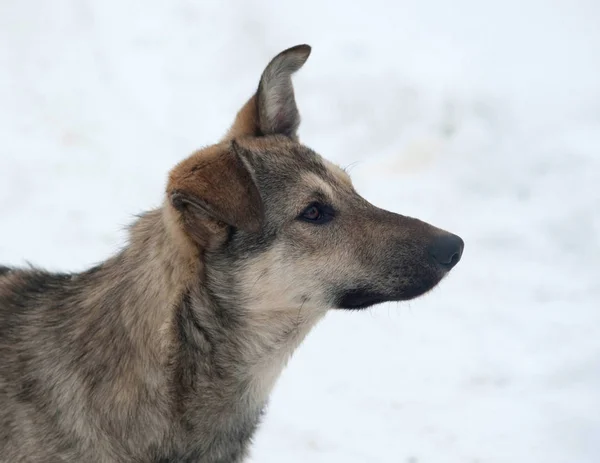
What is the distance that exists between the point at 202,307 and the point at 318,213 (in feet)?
2.32

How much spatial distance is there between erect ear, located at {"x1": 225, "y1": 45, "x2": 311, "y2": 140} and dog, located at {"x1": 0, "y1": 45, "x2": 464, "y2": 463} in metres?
0.23

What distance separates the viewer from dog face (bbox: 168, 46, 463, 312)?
3.11 metres

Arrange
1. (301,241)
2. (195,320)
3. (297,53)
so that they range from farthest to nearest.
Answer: (297,53) → (301,241) → (195,320)

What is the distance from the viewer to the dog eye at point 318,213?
3338 millimetres

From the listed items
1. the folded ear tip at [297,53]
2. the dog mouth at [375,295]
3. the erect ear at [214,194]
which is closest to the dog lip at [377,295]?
the dog mouth at [375,295]

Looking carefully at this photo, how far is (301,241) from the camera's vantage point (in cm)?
329

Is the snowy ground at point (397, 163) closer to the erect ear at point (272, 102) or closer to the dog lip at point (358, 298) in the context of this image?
the dog lip at point (358, 298)

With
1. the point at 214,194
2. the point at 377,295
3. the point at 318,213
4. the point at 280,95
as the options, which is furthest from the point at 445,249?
the point at 280,95

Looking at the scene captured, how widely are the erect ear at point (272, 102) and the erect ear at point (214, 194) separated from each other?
1.84 feet

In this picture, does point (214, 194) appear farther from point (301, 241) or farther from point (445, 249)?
point (445, 249)

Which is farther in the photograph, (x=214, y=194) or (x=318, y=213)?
(x=318, y=213)

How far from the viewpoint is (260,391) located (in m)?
3.39

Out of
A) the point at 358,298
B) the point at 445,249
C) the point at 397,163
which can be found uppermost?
the point at 397,163

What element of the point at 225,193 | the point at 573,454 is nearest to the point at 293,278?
the point at 225,193
